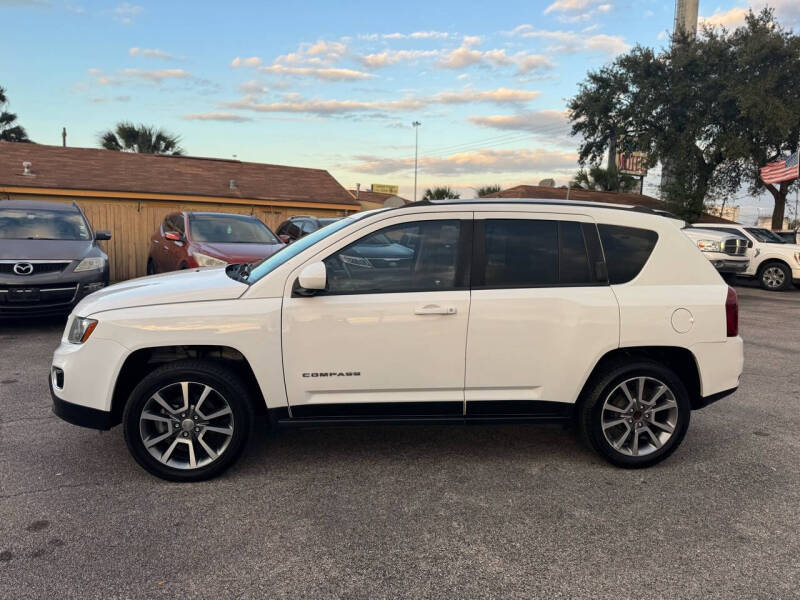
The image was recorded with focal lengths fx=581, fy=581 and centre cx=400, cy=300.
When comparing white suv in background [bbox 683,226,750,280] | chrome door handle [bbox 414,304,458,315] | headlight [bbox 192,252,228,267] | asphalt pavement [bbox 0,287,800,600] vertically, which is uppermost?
white suv in background [bbox 683,226,750,280]

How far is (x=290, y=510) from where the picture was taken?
10.6 feet

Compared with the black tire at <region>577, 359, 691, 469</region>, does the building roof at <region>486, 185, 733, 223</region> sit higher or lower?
higher

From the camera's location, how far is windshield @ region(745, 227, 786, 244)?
15935 mm

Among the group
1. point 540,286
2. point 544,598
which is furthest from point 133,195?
point 544,598

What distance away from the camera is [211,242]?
9250 millimetres

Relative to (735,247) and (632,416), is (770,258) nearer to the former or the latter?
(735,247)

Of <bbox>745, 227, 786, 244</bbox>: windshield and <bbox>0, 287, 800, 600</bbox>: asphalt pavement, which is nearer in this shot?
<bbox>0, 287, 800, 600</bbox>: asphalt pavement

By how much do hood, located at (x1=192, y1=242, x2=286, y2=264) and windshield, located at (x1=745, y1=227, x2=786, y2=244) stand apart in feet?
45.3

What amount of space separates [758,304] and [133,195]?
1689cm

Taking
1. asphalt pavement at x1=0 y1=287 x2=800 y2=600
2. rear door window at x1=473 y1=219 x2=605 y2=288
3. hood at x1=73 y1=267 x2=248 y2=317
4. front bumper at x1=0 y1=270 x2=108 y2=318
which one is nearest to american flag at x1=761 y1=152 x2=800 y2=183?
asphalt pavement at x1=0 y1=287 x2=800 y2=600

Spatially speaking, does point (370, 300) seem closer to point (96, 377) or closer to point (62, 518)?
point (96, 377)

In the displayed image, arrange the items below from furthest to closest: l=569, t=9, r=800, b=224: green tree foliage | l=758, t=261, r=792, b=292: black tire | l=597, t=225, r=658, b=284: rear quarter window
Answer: l=569, t=9, r=800, b=224: green tree foliage
l=758, t=261, r=792, b=292: black tire
l=597, t=225, r=658, b=284: rear quarter window

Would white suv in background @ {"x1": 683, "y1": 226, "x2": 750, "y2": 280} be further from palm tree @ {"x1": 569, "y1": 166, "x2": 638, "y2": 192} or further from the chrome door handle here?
palm tree @ {"x1": 569, "y1": 166, "x2": 638, "y2": 192}

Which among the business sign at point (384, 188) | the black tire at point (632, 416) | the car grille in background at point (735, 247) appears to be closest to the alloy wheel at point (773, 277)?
the car grille in background at point (735, 247)
